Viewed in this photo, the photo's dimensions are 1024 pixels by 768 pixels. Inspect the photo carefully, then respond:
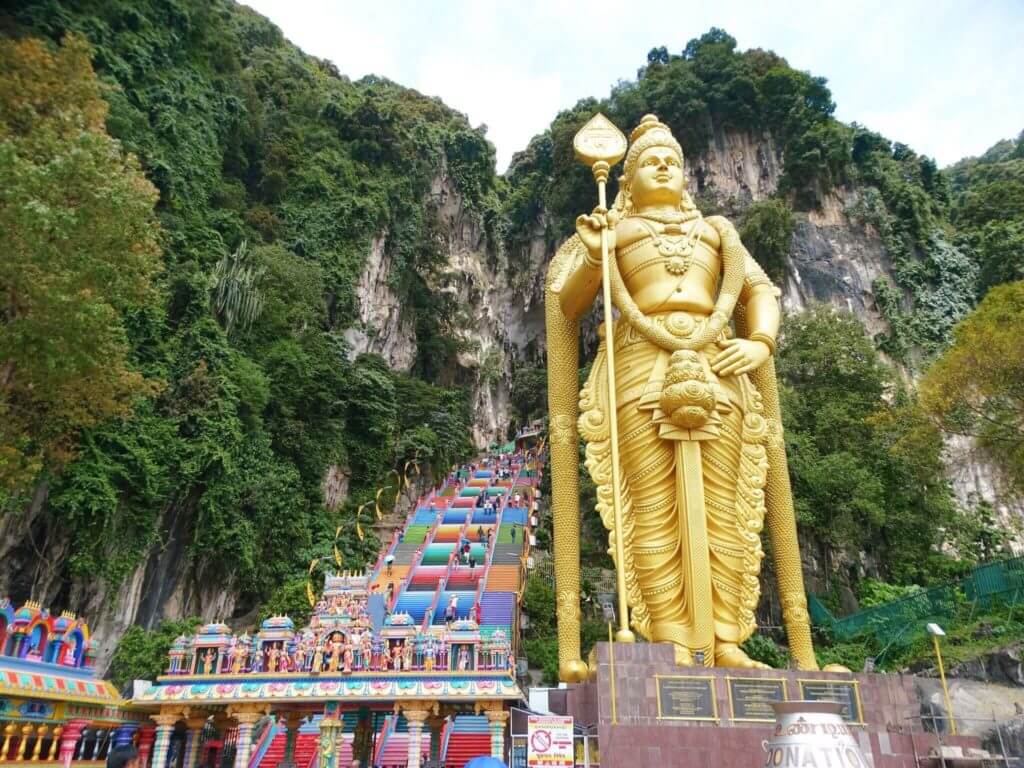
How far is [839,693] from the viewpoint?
201 inches

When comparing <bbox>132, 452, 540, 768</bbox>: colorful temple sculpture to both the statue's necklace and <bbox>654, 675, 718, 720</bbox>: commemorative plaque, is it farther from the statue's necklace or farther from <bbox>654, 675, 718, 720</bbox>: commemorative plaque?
the statue's necklace

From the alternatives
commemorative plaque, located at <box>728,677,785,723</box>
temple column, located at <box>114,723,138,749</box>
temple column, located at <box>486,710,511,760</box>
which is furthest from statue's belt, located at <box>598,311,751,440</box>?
temple column, located at <box>114,723,138,749</box>

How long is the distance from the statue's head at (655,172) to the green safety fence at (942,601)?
620cm

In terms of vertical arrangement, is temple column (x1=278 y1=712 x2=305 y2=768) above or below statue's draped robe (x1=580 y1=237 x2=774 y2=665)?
below

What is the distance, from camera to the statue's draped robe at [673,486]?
5797mm

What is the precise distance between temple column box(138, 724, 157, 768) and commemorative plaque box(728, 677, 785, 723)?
17.7ft

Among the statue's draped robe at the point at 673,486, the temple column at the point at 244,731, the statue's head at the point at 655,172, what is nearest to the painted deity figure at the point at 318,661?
the temple column at the point at 244,731

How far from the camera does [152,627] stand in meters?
10.5

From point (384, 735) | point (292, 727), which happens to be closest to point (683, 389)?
point (292, 727)

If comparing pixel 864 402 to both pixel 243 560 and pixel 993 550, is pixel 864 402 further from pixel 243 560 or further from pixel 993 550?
pixel 243 560

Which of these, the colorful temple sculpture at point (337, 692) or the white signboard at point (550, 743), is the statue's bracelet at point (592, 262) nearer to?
the colorful temple sculpture at point (337, 692)

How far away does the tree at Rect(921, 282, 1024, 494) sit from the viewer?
8969 millimetres

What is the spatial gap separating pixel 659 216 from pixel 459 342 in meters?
20.6

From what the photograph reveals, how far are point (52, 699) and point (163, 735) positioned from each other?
3.81ft
